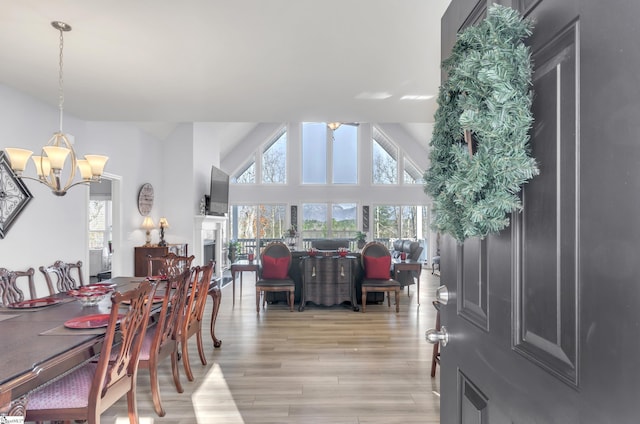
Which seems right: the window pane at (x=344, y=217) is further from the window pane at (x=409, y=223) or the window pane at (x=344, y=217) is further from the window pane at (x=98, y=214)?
the window pane at (x=98, y=214)

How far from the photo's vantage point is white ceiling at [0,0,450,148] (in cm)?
232

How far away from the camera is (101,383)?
1.77 meters

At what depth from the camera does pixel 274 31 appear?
255 cm

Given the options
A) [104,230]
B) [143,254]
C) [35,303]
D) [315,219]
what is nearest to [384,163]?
[315,219]

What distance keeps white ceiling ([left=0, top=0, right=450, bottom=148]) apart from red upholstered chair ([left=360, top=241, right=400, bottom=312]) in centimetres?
201

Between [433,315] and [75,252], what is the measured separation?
16.0 feet

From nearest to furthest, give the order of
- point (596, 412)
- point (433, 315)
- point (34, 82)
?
point (596, 412), point (34, 82), point (433, 315)

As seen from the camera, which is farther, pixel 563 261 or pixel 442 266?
pixel 442 266

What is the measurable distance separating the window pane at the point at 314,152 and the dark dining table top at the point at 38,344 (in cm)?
891

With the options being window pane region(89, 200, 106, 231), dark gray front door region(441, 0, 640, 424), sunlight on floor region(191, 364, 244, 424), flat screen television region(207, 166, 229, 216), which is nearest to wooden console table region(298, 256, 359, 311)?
sunlight on floor region(191, 364, 244, 424)

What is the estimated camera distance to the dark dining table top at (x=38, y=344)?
142 centimetres

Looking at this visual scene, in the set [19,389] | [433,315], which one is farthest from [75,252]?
[433,315]

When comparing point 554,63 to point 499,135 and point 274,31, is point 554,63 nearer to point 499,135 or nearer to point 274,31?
point 499,135

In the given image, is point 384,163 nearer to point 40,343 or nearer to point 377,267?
point 377,267
